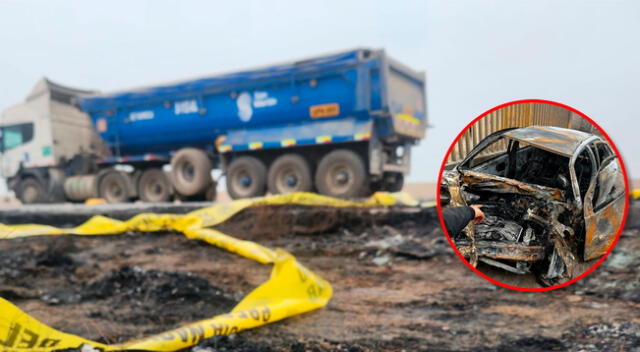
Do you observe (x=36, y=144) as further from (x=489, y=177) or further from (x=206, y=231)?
(x=489, y=177)

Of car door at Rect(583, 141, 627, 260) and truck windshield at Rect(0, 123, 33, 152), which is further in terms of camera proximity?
truck windshield at Rect(0, 123, 33, 152)

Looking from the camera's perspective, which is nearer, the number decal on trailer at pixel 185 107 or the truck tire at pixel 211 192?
the number decal on trailer at pixel 185 107

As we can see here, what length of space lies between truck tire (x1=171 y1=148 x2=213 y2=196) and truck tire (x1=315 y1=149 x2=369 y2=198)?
11.1ft

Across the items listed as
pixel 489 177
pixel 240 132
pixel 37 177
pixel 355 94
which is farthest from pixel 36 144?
pixel 489 177

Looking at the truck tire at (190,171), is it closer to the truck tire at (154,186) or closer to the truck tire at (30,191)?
the truck tire at (154,186)

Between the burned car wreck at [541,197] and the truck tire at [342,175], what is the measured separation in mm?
9210

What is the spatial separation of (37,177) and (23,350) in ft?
46.1

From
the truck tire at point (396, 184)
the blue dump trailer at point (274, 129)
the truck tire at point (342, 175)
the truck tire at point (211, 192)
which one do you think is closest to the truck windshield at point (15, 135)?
the blue dump trailer at point (274, 129)

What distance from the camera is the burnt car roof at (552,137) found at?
31.4 inches

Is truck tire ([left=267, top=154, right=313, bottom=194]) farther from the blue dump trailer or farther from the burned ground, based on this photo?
the burned ground

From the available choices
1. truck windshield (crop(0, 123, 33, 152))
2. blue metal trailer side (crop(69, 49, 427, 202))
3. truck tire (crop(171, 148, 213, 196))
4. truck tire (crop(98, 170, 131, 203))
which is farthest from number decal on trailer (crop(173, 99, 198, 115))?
truck windshield (crop(0, 123, 33, 152))

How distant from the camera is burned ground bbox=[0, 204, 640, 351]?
357cm

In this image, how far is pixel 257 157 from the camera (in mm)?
11531

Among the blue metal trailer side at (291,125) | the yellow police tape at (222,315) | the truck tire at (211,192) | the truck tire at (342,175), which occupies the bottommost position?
the yellow police tape at (222,315)
